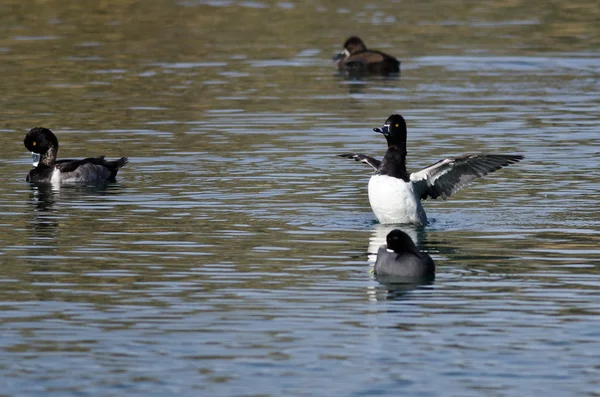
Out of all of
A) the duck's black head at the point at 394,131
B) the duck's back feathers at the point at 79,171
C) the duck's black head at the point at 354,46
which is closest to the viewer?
the duck's black head at the point at 394,131

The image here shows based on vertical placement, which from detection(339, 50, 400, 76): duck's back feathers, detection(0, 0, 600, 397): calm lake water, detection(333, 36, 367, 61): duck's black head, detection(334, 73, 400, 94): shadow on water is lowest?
detection(0, 0, 600, 397): calm lake water

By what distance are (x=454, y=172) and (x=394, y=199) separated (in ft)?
4.86

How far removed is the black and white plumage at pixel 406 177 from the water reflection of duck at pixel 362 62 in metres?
18.8

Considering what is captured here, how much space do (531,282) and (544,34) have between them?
32873mm

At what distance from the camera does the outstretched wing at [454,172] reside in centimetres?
1795

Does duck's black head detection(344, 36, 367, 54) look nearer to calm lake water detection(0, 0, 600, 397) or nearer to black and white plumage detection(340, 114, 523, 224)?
calm lake water detection(0, 0, 600, 397)

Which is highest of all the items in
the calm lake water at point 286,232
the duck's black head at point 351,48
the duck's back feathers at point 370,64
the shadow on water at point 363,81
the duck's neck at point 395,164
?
the duck's black head at point 351,48

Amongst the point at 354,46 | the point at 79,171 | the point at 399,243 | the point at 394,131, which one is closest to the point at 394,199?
the point at 394,131

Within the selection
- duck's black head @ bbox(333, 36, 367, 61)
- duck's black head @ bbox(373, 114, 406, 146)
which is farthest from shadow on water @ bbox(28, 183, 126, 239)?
duck's black head @ bbox(333, 36, 367, 61)

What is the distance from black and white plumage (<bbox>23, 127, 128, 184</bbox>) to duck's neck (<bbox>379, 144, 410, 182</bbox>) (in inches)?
242

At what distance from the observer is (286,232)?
56.9 ft

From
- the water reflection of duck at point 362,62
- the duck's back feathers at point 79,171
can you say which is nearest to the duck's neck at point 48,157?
the duck's back feathers at point 79,171

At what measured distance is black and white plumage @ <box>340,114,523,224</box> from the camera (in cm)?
1744

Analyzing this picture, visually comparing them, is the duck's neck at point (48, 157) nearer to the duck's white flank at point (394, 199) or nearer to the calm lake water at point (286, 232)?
the calm lake water at point (286, 232)
